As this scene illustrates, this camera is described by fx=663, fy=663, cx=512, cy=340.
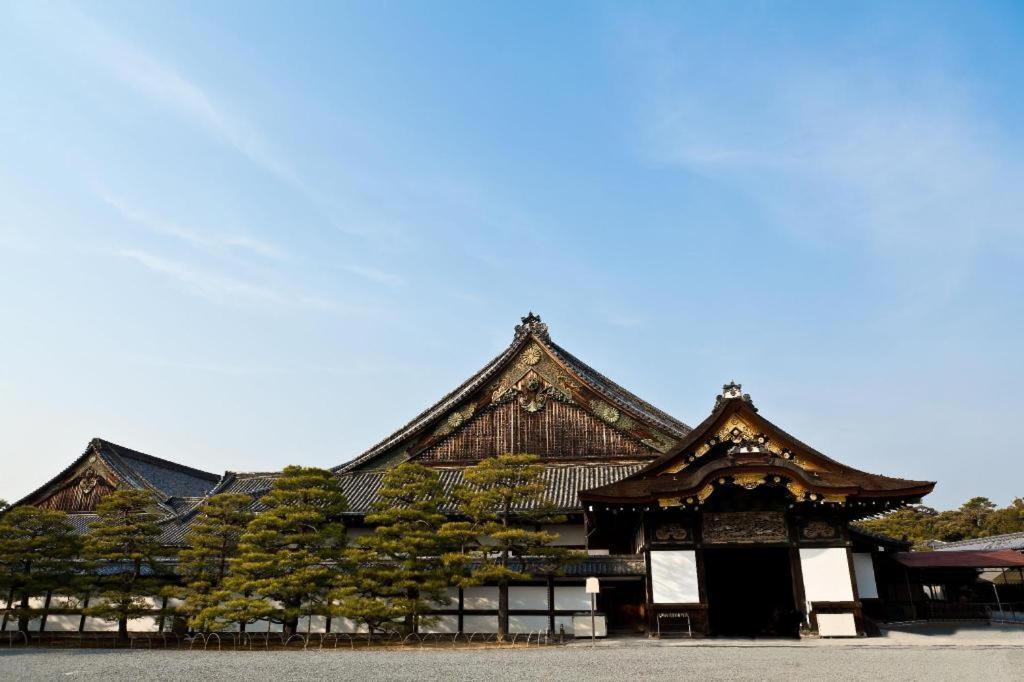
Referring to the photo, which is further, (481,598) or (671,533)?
(481,598)

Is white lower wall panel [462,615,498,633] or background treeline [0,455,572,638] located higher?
background treeline [0,455,572,638]

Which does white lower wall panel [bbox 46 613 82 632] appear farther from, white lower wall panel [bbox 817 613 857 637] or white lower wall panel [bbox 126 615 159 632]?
white lower wall panel [bbox 817 613 857 637]

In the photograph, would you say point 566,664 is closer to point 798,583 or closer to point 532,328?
point 798,583

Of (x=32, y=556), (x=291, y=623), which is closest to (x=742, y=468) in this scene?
(x=291, y=623)

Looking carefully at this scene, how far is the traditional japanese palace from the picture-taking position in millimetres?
17906

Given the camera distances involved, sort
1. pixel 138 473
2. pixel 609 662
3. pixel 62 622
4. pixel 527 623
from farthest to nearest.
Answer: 1. pixel 138 473
2. pixel 62 622
3. pixel 527 623
4. pixel 609 662

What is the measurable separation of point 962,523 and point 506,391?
165 ft

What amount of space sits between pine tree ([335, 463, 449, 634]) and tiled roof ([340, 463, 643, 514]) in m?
3.76

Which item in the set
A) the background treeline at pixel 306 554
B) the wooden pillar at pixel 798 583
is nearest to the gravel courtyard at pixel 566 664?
the wooden pillar at pixel 798 583

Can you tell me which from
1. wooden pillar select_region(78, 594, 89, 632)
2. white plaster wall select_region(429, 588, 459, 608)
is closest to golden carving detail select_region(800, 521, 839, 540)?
white plaster wall select_region(429, 588, 459, 608)

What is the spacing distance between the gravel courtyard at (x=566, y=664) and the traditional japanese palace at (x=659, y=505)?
2.83 m

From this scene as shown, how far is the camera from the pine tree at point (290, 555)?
1948cm

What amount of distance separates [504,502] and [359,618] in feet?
17.7

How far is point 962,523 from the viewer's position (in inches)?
2256
